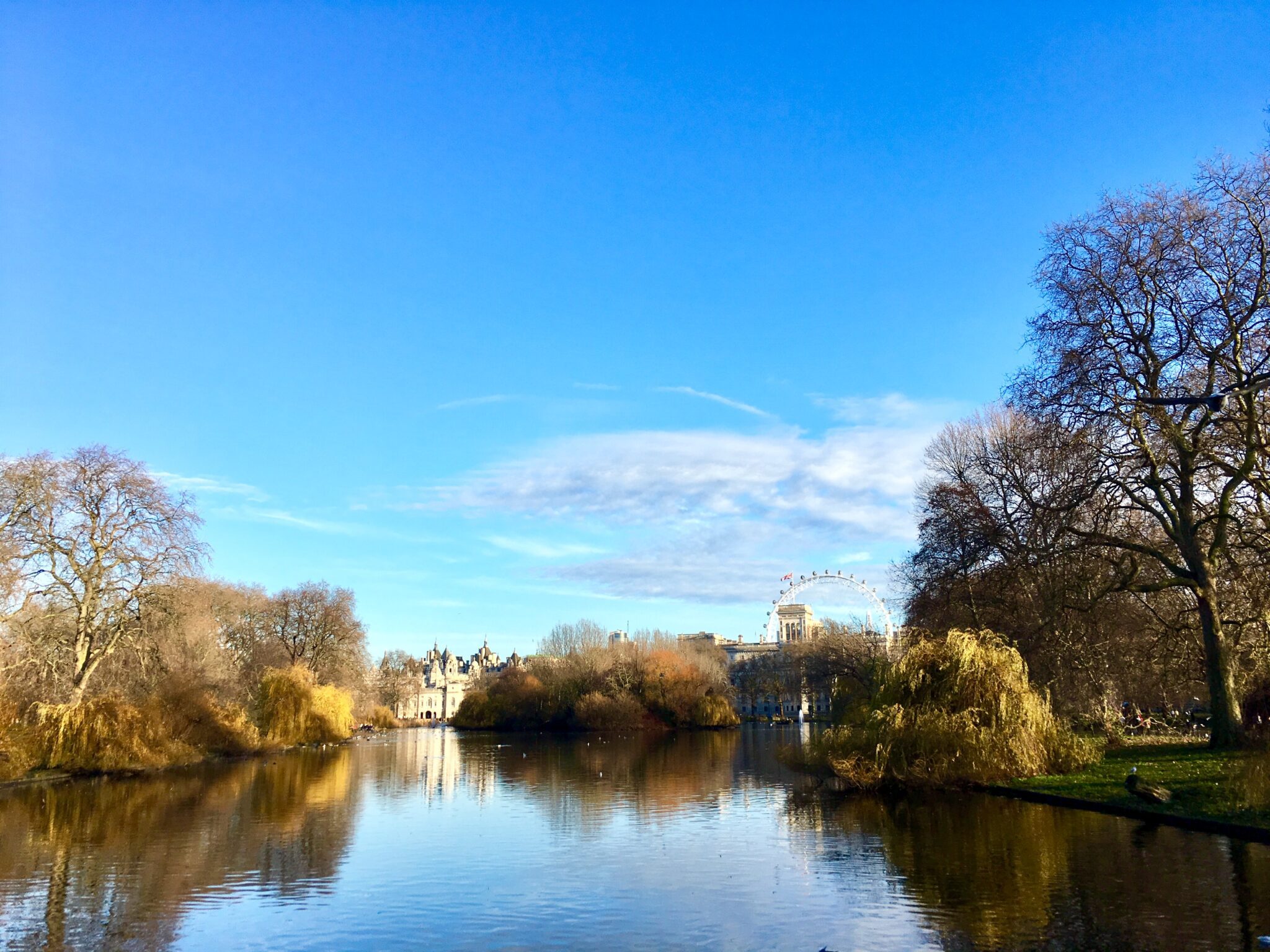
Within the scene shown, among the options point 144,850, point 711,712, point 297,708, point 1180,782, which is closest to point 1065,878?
point 1180,782

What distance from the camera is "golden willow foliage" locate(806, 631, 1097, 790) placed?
81.2 ft

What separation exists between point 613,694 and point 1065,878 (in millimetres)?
75165

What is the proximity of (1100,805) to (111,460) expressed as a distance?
3876 cm

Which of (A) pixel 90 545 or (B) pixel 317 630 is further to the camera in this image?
(B) pixel 317 630

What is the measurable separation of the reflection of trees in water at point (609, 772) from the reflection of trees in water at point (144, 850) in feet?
20.9

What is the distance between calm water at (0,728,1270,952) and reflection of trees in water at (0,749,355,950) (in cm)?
8

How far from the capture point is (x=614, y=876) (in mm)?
15734

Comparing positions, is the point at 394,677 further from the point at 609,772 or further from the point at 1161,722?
the point at 1161,722

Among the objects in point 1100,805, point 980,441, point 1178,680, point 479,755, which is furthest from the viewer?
point 479,755

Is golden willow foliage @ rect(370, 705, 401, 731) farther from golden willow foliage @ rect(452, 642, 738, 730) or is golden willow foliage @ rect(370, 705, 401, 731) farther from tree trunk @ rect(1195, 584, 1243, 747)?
tree trunk @ rect(1195, 584, 1243, 747)

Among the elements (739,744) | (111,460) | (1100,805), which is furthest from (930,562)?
(111,460)

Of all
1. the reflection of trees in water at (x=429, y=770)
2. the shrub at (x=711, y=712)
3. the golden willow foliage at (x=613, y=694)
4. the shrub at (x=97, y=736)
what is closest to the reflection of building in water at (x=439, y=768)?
the reflection of trees in water at (x=429, y=770)

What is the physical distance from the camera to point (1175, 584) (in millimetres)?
28156

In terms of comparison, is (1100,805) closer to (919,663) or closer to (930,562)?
(919,663)
